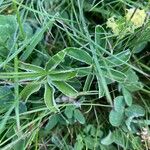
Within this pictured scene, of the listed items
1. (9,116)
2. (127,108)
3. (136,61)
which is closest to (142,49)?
(136,61)

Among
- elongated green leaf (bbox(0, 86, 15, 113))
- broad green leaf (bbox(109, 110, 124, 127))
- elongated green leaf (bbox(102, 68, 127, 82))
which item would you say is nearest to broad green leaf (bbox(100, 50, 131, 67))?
elongated green leaf (bbox(102, 68, 127, 82))

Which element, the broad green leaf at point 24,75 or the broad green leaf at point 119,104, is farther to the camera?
the broad green leaf at point 119,104

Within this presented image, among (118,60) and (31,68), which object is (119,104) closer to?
(118,60)

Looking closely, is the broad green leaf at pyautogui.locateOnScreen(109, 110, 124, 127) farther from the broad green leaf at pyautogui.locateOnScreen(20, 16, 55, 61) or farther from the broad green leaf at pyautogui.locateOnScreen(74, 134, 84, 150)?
the broad green leaf at pyautogui.locateOnScreen(20, 16, 55, 61)

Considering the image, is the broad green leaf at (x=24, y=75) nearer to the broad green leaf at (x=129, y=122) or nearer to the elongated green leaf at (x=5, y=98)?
the elongated green leaf at (x=5, y=98)

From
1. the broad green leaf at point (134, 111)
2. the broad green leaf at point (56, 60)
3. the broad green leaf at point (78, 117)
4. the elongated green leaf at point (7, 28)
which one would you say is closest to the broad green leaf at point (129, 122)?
the broad green leaf at point (134, 111)

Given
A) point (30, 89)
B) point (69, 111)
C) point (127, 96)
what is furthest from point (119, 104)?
point (30, 89)

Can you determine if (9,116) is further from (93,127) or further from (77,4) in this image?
(77,4)
